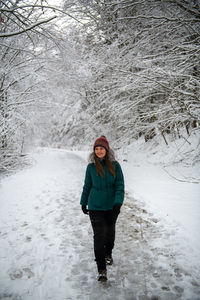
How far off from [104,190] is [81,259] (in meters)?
1.34

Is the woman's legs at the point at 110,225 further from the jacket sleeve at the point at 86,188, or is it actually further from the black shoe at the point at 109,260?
the jacket sleeve at the point at 86,188

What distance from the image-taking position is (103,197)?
261 centimetres

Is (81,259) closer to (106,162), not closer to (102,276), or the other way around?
(102,276)

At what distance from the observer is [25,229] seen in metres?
4.06

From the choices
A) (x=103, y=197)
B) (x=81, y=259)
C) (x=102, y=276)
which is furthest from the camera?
(x=81, y=259)

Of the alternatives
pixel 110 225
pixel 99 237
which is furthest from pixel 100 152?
pixel 99 237

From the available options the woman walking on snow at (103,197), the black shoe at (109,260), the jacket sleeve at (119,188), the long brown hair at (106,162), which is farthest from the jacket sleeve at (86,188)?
the black shoe at (109,260)

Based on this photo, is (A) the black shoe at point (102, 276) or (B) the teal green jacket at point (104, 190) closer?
(A) the black shoe at point (102, 276)

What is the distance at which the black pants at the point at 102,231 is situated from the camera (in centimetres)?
251

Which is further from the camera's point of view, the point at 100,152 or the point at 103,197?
the point at 100,152

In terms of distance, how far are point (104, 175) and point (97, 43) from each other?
20.3 feet

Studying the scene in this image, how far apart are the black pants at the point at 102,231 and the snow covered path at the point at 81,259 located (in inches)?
12.2

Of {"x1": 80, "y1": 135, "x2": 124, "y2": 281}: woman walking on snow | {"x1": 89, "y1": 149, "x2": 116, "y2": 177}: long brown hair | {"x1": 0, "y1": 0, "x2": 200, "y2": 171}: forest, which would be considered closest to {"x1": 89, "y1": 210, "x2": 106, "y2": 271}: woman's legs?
{"x1": 80, "y1": 135, "x2": 124, "y2": 281}: woman walking on snow

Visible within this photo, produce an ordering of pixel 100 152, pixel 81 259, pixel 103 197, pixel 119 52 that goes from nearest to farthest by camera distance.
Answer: pixel 103 197
pixel 100 152
pixel 81 259
pixel 119 52
